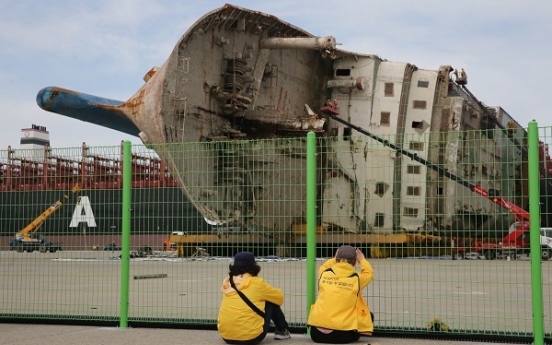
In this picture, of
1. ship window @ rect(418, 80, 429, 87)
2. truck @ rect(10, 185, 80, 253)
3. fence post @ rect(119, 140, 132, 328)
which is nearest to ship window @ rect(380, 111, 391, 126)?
ship window @ rect(418, 80, 429, 87)

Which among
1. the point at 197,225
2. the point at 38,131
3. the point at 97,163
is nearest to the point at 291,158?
the point at 197,225

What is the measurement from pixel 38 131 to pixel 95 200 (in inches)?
3214

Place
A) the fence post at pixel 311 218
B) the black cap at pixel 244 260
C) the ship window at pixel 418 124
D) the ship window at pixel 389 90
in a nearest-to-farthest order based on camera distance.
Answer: the black cap at pixel 244 260, the fence post at pixel 311 218, the ship window at pixel 389 90, the ship window at pixel 418 124

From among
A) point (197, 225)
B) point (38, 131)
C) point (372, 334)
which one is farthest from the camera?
point (38, 131)

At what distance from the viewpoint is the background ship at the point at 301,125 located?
25.3ft

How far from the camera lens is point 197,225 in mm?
9383

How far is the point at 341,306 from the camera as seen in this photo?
6.58 meters

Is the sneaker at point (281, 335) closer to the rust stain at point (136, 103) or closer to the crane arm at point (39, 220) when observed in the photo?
the crane arm at point (39, 220)

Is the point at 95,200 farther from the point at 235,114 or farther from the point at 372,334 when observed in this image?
the point at 235,114

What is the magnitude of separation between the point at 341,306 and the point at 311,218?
1111mm

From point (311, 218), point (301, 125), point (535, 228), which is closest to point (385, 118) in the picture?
point (301, 125)

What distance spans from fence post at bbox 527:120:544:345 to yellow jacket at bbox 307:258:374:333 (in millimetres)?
1534

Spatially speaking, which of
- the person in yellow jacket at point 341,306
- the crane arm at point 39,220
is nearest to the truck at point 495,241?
the person in yellow jacket at point 341,306

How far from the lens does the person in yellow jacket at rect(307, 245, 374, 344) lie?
6586 mm
